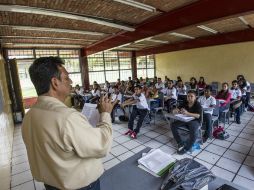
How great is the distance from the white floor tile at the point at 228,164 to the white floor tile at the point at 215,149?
0.22 metres

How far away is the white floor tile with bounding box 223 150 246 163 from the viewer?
9.39 ft

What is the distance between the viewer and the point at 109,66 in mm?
10195

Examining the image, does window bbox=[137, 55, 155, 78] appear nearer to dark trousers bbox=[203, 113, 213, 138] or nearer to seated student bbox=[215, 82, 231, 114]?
seated student bbox=[215, 82, 231, 114]

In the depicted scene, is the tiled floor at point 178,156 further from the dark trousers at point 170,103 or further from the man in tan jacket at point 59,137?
the man in tan jacket at point 59,137

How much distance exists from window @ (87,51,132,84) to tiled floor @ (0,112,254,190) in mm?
5544

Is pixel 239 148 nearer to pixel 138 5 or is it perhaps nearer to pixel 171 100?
pixel 171 100

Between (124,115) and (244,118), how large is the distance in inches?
135

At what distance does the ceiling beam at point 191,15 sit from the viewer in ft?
9.34

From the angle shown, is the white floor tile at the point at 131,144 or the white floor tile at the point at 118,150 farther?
the white floor tile at the point at 131,144

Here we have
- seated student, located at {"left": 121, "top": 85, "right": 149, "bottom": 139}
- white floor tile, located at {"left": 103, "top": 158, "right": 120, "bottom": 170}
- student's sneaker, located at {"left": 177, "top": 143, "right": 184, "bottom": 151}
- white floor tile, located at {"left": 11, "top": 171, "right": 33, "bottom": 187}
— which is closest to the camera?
white floor tile, located at {"left": 11, "top": 171, "right": 33, "bottom": 187}

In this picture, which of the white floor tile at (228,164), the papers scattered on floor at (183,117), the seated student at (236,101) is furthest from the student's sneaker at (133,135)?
the seated student at (236,101)

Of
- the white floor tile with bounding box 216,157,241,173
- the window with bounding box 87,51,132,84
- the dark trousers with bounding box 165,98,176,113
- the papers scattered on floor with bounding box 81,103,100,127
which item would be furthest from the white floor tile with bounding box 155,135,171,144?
the window with bounding box 87,51,132,84

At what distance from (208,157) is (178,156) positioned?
1.63 ft

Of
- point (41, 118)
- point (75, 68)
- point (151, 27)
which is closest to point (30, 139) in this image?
point (41, 118)
